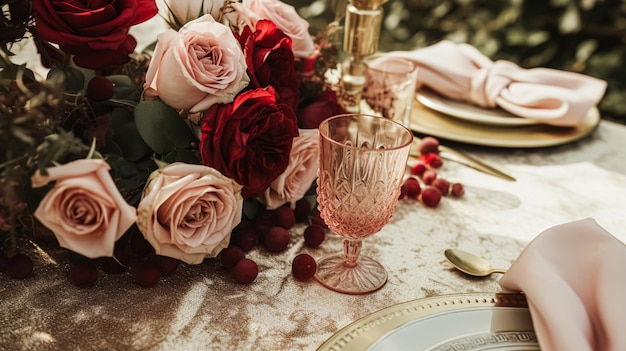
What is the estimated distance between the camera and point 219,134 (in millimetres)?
786

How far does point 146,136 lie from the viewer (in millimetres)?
827

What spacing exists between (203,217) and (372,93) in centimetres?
54

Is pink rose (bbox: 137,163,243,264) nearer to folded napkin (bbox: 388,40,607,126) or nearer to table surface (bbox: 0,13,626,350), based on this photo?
table surface (bbox: 0,13,626,350)

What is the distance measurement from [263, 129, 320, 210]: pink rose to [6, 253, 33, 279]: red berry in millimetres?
325

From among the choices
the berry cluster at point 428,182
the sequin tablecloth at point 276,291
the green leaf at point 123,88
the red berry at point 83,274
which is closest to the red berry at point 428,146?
the berry cluster at point 428,182

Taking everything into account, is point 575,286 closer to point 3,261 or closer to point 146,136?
point 146,136

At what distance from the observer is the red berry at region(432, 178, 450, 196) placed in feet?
3.66

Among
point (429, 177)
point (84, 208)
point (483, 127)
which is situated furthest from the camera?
point (483, 127)

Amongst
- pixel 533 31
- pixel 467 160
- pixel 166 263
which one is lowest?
pixel 533 31

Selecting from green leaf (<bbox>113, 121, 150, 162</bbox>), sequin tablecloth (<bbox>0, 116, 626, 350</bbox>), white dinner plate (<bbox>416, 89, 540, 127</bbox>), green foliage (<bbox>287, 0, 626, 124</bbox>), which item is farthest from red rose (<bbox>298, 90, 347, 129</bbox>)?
green foliage (<bbox>287, 0, 626, 124</bbox>)

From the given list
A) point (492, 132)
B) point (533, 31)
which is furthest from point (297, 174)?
point (533, 31)

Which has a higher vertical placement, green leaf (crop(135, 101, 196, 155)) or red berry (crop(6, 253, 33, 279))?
green leaf (crop(135, 101, 196, 155))

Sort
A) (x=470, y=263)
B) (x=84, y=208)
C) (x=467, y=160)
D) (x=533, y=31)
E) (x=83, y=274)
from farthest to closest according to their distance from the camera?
(x=533, y=31), (x=467, y=160), (x=470, y=263), (x=83, y=274), (x=84, y=208)

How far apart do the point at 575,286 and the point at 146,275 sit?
0.52 m
